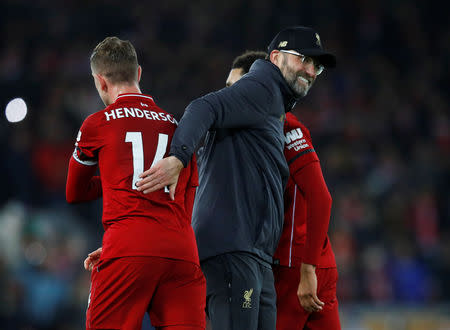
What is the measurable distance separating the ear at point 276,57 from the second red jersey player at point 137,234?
795mm

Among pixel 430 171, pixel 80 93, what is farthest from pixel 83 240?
pixel 430 171

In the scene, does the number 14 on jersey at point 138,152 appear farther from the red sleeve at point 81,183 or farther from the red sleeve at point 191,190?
the red sleeve at point 81,183

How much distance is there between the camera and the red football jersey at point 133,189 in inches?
119

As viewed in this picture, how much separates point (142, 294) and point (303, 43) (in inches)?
62.7

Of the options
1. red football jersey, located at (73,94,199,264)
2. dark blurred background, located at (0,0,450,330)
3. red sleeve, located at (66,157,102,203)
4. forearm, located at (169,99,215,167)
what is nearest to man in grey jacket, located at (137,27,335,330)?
forearm, located at (169,99,215,167)

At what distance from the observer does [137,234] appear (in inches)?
119

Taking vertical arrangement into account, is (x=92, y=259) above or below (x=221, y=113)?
below

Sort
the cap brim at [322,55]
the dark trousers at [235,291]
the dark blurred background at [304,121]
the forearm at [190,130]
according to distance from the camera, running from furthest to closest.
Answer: the dark blurred background at [304,121], the cap brim at [322,55], the dark trousers at [235,291], the forearm at [190,130]

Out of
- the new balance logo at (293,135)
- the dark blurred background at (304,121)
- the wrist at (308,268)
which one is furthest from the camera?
the dark blurred background at (304,121)

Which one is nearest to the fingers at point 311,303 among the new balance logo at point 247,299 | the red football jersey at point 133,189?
the new balance logo at point 247,299

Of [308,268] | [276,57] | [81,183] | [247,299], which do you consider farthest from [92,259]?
[276,57]

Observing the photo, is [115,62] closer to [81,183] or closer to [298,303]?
[81,183]

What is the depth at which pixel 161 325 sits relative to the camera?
121 inches

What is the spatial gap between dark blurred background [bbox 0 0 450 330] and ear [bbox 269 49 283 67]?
506 cm
